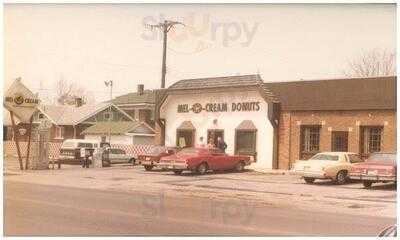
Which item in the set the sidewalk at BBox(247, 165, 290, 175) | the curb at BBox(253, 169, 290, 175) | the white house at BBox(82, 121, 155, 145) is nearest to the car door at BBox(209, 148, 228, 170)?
the curb at BBox(253, 169, 290, 175)

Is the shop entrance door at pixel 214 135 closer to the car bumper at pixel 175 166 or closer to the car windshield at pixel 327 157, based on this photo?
the car bumper at pixel 175 166

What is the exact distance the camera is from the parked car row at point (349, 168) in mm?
17938

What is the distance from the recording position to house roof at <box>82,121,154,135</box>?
98.2ft

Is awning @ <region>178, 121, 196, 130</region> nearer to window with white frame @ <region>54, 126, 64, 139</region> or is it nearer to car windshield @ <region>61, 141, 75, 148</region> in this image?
car windshield @ <region>61, 141, 75, 148</region>

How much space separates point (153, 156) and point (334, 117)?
7.21 metres

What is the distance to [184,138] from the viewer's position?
28.5 meters

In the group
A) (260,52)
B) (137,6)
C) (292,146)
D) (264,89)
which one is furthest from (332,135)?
(137,6)

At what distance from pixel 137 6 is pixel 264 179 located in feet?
33.4

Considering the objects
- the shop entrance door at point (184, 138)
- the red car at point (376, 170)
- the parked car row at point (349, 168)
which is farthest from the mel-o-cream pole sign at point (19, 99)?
the red car at point (376, 170)

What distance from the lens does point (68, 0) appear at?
1295 centimetres

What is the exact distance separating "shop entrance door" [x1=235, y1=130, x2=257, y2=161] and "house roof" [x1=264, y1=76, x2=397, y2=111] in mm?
1933

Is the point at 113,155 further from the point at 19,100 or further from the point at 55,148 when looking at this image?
the point at 19,100

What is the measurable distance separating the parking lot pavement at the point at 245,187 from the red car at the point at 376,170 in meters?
0.32

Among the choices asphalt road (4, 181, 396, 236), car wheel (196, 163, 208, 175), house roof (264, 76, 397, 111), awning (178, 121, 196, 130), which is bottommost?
asphalt road (4, 181, 396, 236)
